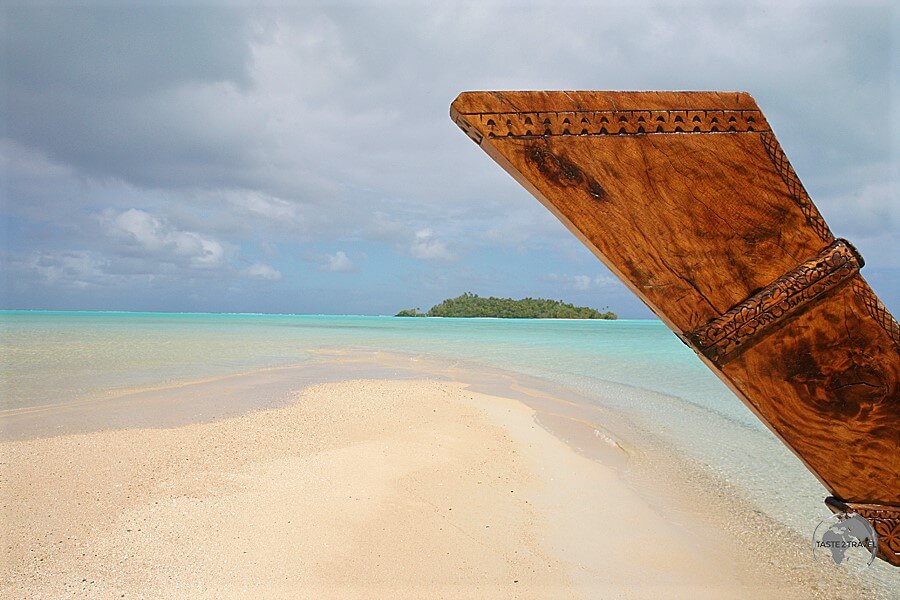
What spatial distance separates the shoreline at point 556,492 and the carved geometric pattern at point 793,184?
2.22m

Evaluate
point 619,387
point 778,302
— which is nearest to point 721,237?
point 778,302

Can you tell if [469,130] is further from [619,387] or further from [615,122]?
[619,387]

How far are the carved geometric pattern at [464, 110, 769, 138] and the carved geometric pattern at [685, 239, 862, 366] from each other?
297mm

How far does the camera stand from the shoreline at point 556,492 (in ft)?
8.70

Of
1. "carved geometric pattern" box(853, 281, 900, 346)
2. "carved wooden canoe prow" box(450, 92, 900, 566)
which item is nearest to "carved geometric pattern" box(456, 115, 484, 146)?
"carved wooden canoe prow" box(450, 92, 900, 566)

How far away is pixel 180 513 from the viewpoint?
3.09 metres

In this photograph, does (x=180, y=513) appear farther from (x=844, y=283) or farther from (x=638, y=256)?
(x=844, y=283)

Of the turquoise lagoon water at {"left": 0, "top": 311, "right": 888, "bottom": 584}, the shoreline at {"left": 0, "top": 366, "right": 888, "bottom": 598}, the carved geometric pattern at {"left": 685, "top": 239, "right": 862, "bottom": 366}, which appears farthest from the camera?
the turquoise lagoon water at {"left": 0, "top": 311, "right": 888, "bottom": 584}

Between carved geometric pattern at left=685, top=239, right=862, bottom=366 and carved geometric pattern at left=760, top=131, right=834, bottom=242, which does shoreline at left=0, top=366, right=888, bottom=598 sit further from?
carved geometric pattern at left=760, top=131, right=834, bottom=242

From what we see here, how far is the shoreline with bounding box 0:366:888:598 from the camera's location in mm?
2652

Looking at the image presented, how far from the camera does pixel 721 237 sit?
96 centimetres

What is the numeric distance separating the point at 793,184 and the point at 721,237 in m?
0.19

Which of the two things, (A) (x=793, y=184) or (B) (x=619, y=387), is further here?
(B) (x=619, y=387)

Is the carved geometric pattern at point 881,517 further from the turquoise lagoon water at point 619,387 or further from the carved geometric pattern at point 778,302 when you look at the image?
the turquoise lagoon water at point 619,387
